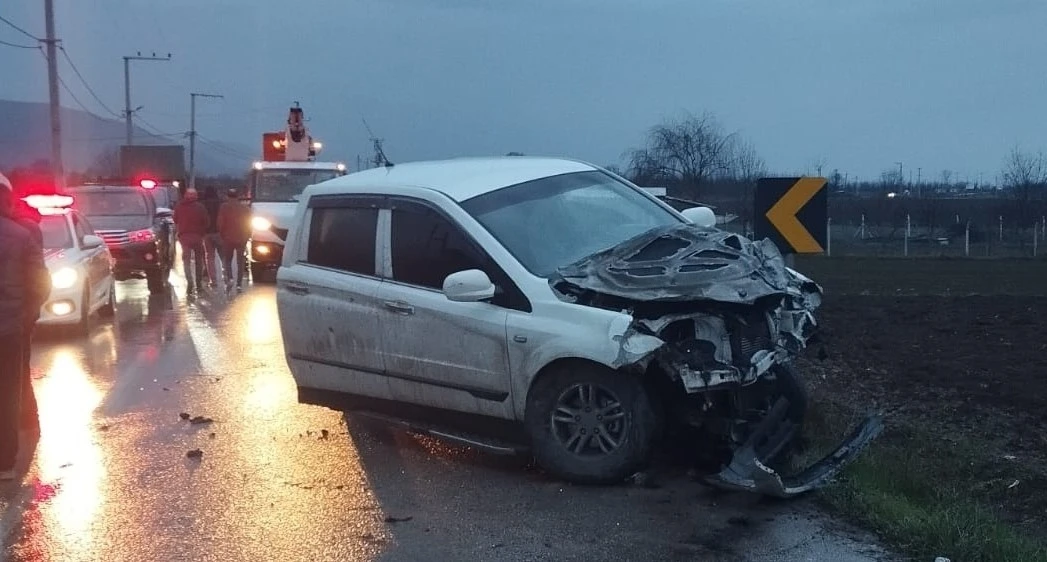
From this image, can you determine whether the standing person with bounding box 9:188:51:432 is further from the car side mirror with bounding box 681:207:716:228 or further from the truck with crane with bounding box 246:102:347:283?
the truck with crane with bounding box 246:102:347:283

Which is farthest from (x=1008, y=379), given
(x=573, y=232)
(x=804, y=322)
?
(x=573, y=232)

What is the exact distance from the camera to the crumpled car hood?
6238mm

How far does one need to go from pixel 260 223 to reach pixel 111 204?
2777 mm

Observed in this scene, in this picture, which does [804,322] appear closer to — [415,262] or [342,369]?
[415,262]

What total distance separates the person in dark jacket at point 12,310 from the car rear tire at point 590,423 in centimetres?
322

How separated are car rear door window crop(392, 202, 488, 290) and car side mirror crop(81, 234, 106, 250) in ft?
26.5

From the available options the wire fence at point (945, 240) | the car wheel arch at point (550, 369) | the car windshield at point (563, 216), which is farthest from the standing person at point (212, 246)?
the wire fence at point (945, 240)

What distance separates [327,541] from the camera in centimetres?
569

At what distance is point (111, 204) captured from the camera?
68.8ft

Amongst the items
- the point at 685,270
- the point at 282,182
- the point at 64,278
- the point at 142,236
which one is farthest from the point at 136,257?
the point at 685,270

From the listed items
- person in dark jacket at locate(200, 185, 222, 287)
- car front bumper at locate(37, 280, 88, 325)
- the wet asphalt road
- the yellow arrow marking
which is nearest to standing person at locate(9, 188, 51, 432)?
the wet asphalt road

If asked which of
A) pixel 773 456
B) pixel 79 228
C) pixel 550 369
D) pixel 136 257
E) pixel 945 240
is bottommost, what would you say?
pixel 773 456

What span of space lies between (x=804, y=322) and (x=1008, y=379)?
455 cm

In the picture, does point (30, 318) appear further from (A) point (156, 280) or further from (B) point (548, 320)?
(A) point (156, 280)
